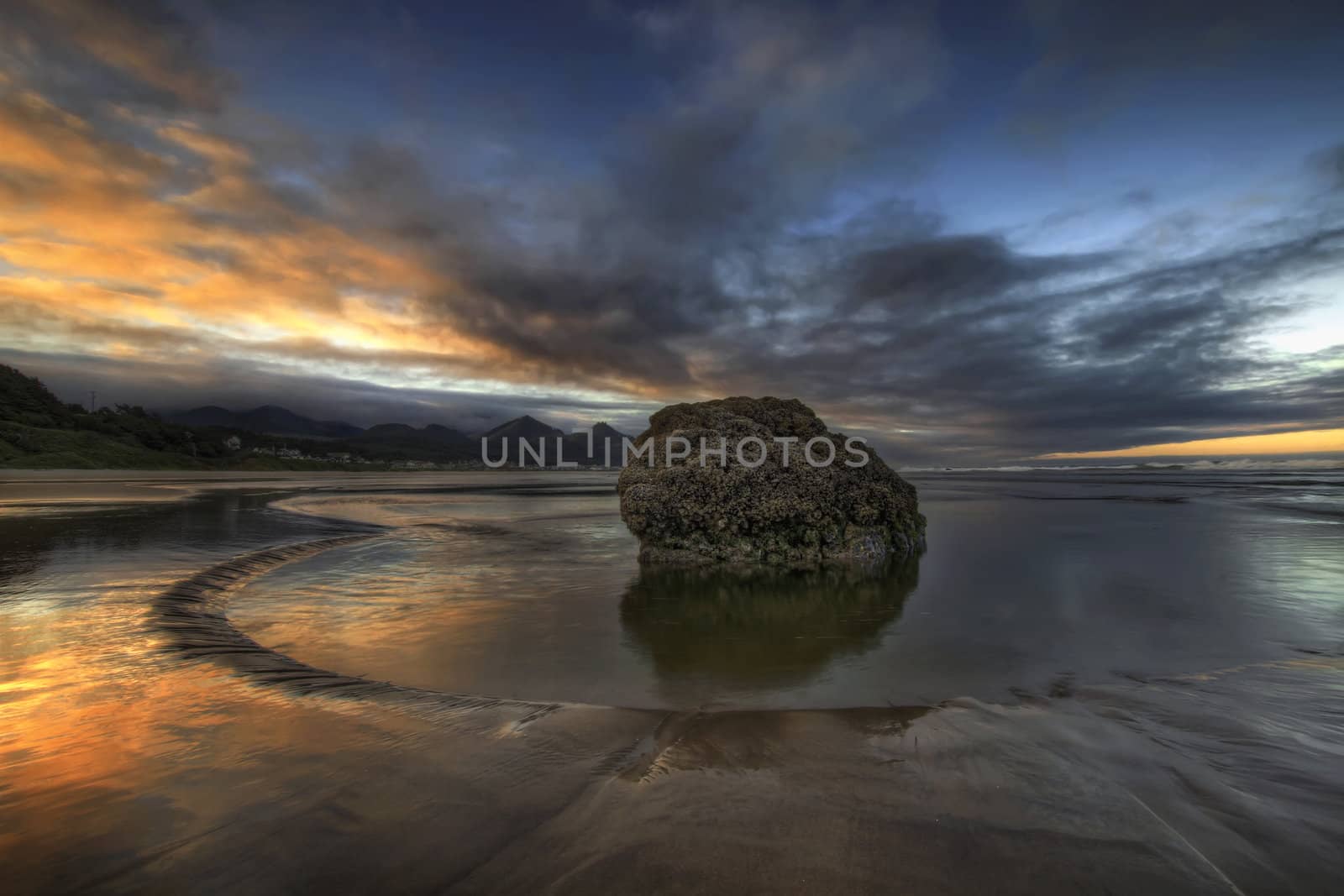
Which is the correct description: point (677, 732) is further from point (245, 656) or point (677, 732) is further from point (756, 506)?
point (756, 506)

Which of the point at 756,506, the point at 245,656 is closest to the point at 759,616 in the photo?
the point at 756,506

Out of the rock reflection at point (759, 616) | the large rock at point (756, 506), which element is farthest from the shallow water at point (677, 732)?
the large rock at point (756, 506)

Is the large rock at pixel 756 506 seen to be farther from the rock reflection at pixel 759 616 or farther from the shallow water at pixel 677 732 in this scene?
the shallow water at pixel 677 732

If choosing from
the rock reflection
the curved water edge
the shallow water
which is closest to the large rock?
the rock reflection

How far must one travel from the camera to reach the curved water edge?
4.36 meters

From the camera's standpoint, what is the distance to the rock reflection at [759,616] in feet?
17.4

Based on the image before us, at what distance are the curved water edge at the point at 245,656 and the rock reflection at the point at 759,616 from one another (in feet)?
5.60

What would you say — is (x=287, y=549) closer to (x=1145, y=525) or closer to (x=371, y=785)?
(x=371, y=785)

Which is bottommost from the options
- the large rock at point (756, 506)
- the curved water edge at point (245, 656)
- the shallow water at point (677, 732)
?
the curved water edge at point (245, 656)

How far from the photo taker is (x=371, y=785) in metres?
3.01

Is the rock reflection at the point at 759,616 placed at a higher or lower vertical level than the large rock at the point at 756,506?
lower

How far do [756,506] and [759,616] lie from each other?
3.42 metres

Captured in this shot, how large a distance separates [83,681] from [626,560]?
24.4ft

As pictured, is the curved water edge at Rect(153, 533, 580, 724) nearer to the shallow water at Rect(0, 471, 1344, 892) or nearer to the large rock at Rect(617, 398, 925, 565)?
the shallow water at Rect(0, 471, 1344, 892)
